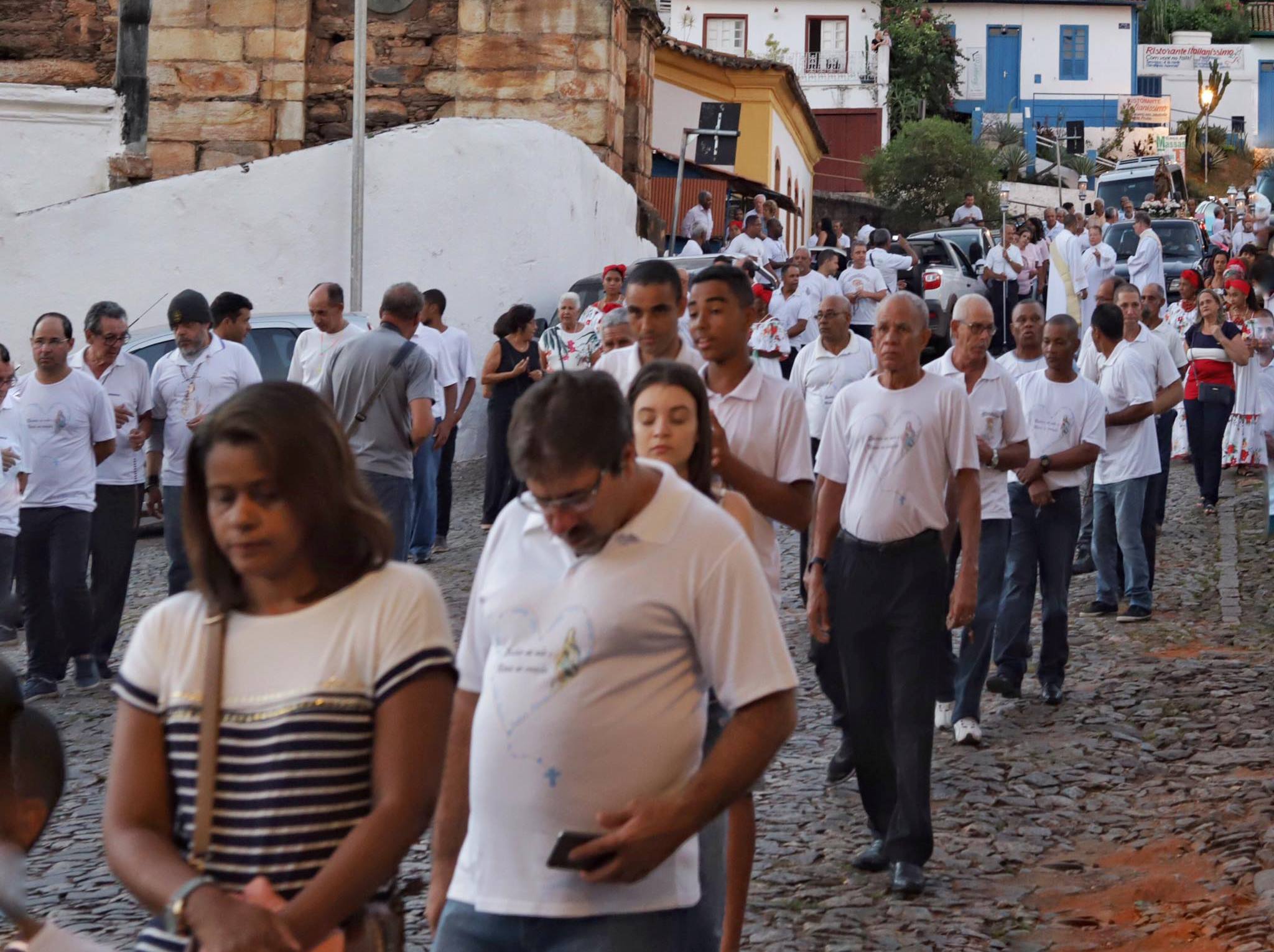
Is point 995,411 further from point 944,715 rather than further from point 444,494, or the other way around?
point 444,494

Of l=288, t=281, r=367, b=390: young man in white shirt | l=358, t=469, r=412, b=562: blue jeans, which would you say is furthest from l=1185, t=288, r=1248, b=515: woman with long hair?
l=358, t=469, r=412, b=562: blue jeans

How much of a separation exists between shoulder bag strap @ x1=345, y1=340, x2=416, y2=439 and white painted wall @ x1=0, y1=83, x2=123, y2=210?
11.5 m

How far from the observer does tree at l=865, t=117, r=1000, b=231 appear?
48812 mm

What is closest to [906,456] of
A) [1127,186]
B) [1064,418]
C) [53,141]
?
[1064,418]

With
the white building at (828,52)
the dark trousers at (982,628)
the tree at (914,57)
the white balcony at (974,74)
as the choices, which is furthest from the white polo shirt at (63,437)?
the white balcony at (974,74)

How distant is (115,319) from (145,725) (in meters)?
6.94

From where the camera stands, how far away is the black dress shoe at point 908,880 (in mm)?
5789

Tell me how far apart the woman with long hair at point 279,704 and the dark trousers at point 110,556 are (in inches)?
255

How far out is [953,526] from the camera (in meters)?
6.32

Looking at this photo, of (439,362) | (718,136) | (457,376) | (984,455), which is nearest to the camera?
(984,455)

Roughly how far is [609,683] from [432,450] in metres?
9.24

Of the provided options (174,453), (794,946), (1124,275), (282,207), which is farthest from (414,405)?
(1124,275)

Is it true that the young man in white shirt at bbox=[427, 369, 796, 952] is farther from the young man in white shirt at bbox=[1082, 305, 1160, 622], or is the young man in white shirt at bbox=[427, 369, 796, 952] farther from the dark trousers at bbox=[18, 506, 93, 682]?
the young man in white shirt at bbox=[1082, 305, 1160, 622]

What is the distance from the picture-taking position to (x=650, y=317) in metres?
5.25
